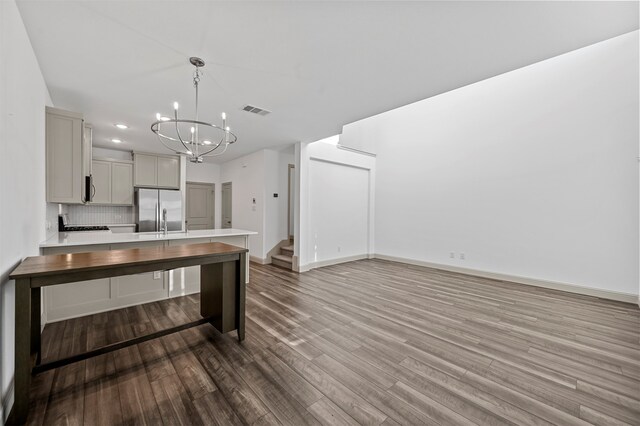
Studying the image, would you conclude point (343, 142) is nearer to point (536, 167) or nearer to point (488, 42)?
point (536, 167)

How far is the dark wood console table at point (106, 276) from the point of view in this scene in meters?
1.54

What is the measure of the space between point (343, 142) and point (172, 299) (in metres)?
5.72

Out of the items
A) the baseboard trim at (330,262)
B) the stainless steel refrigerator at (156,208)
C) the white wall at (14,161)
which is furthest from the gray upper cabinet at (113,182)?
the baseboard trim at (330,262)

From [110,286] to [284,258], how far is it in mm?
3181

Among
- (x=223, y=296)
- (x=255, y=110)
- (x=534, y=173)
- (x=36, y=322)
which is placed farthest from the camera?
(x=534, y=173)

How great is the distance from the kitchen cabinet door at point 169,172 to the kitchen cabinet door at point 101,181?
0.95 meters

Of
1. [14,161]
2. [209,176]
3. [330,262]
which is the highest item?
[209,176]

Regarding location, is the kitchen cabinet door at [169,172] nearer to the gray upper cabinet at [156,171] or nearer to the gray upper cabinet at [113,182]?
the gray upper cabinet at [156,171]

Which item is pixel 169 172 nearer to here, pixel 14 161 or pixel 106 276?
pixel 14 161

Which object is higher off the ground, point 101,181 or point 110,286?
point 101,181

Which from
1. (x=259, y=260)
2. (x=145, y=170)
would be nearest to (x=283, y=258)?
(x=259, y=260)

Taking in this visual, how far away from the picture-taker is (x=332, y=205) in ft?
20.3

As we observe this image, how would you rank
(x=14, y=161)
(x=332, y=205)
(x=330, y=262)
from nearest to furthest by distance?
(x=14, y=161) → (x=330, y=262) → (x=332, y=205)

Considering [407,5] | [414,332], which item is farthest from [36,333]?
[407,5]
